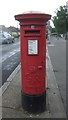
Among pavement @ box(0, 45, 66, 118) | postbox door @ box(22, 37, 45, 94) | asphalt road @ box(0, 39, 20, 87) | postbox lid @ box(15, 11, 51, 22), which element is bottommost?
pavement @ box(0, 45, 66, 118)

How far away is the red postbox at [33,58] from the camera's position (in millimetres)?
3736

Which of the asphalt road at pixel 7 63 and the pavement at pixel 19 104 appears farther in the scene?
the asphalt road at pixel 7 63

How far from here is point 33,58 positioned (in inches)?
151

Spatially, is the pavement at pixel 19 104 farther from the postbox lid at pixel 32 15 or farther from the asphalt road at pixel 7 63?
the postbox lid at pixel 32 15

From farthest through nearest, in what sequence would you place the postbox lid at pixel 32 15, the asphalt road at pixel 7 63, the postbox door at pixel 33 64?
the asphalt road at pixel 7 63 < the postbox door at pixel 33 64 < the postbox lid at pixel 32 15

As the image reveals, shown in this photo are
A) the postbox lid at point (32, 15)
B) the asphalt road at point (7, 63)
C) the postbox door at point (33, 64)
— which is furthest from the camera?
the asphalt road at point (7, 63)

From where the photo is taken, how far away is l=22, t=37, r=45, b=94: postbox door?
3.84 m

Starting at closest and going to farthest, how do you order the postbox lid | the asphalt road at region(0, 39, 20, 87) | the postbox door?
the postbox lid < the postbox door < the asphalt road at region(0, 39, 20, 87)

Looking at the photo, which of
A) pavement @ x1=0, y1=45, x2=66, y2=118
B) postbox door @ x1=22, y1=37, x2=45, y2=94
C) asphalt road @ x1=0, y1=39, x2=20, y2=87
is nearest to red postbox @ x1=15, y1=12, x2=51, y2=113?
postbox door @ x1=22, y1=37, x2=45, y2=94

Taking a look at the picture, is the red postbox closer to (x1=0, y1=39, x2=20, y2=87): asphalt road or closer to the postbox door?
the postbox door

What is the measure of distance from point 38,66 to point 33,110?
2.96 feet

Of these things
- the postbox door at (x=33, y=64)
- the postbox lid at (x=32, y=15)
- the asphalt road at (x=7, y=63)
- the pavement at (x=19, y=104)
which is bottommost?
the pavement at (x=19, y=104)

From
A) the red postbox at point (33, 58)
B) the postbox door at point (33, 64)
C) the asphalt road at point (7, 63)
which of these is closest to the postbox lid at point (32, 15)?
the red postbox at point (33, 58)

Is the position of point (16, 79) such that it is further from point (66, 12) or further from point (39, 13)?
point (66, 12)
